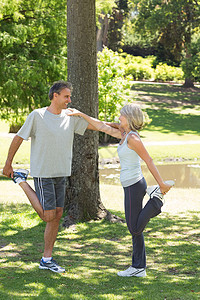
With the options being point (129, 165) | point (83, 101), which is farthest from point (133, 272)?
point (83, 101)

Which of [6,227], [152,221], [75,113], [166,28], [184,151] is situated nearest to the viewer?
[75,113]

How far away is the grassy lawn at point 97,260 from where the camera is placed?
430 cm

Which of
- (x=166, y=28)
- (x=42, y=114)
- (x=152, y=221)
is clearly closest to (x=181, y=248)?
(x=152, y=221)

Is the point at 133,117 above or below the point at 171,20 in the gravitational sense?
below

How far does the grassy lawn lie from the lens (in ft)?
14.1

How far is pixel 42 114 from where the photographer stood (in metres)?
4.73

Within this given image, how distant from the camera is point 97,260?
5.43 m

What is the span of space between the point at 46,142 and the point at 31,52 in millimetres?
12281

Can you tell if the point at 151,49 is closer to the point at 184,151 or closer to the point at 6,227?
the point at 184,151

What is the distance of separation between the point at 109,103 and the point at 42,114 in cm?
1736

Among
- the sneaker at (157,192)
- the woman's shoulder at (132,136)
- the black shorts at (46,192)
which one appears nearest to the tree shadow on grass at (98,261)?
the black shorts at (46,192)

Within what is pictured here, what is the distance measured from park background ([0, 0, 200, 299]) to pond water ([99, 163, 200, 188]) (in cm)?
3

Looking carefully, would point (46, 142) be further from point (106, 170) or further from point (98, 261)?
point (106, 170)

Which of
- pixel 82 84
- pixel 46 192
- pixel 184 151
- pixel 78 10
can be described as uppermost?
pixel 78 10
